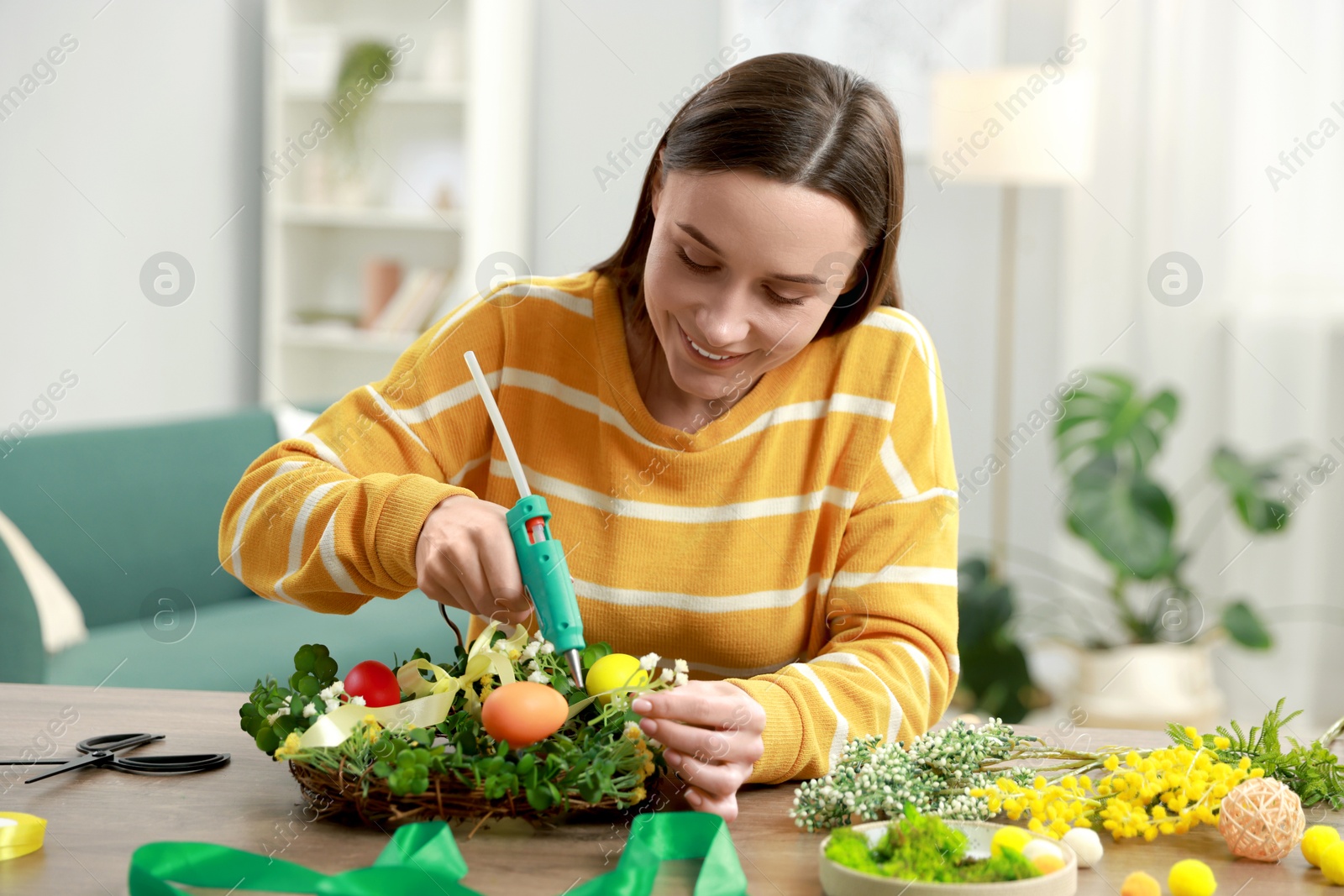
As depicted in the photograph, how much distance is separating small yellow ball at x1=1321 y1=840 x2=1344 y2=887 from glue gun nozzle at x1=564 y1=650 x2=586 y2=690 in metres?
0.50

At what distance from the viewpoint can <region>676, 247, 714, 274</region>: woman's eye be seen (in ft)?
3.40

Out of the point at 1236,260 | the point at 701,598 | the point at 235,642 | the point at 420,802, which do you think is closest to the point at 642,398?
the point at 701,598

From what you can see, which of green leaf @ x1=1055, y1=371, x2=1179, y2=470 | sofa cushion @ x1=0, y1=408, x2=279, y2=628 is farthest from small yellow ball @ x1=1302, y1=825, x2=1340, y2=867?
green leaf @ x1=1055, y1=371, x2=1179, y2=470

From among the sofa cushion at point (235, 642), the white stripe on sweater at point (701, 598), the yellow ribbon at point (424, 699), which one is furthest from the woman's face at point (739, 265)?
the sofa cushion at point (235, 642)

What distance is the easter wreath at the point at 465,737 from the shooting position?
2.58 ft

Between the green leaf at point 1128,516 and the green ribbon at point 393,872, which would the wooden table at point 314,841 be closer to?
the green ribbon at point 393,872

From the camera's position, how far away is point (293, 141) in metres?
4.28

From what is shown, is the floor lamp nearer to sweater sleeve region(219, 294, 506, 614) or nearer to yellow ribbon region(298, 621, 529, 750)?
sweater sleeve region(219, 294, 506, 614)

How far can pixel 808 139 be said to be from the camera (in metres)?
1.04

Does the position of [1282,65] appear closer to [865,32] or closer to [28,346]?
[865,32]

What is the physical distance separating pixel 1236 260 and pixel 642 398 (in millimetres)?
2766

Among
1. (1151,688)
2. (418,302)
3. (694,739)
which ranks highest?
(418,302)

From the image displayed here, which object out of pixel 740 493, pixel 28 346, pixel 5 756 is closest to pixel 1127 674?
pixel 740 493

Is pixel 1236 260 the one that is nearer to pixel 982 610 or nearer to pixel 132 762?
pixel 982 610
